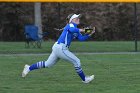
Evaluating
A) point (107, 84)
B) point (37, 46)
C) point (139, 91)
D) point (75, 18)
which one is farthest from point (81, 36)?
point (37, 46)

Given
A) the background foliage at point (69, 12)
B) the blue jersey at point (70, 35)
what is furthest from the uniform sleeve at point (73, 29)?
the background foliage at point (69, 12)

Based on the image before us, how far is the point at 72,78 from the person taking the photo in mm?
14359

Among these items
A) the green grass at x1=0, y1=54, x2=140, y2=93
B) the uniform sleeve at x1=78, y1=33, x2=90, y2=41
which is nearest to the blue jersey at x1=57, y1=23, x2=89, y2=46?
the uniform sleeve at x1=78, y1=33, x2=90, y2=41

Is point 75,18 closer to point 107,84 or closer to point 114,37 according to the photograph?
point 107,84

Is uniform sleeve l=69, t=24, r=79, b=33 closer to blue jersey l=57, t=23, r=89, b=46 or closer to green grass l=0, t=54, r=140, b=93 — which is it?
blue jersey l=57, t=23, r=89, b=46

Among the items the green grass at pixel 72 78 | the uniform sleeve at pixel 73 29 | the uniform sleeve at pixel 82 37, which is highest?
the uniform sleeve at pixel 73 29

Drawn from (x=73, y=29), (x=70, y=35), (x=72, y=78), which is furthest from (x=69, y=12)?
(x=73, y=29)

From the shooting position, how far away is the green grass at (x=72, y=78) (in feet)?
39.6

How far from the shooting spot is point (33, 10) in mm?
39969

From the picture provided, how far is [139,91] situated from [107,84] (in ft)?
4.79

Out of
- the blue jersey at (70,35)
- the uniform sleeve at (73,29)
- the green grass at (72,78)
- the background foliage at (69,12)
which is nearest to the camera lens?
the green grass at (72,78)

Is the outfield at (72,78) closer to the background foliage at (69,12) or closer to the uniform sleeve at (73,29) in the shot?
the uniform sleeve at (73,29)

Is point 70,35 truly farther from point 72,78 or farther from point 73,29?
point 72,78

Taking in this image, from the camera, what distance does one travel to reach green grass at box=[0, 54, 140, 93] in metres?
12.1
